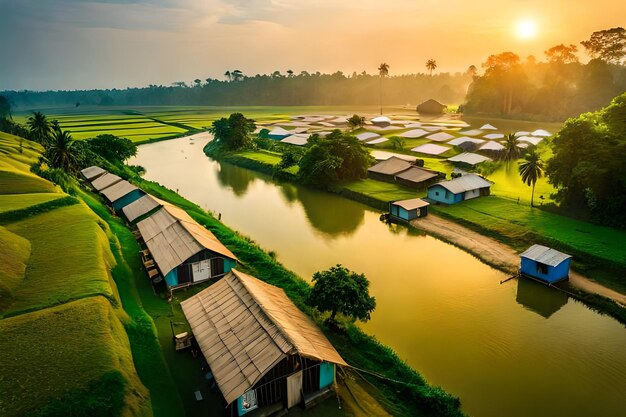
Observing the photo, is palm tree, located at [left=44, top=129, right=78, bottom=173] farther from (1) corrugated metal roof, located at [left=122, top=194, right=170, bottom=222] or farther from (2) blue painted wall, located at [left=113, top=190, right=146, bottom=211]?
(1) corrugated metal roof, located at [left=122, top=194, right=170, bottom=222]

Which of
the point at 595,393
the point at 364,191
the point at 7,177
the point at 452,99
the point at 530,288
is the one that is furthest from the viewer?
the point at 452,99

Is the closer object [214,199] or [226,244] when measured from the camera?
[226,244]

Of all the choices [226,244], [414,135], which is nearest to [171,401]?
[226,244]

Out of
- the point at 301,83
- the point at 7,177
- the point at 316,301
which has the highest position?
the point at 301,83

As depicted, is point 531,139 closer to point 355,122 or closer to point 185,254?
point 355,122

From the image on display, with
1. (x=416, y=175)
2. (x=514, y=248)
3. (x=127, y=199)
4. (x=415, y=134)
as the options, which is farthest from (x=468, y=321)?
(x=415, y=134)

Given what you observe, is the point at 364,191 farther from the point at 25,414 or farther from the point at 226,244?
the point at 25,414

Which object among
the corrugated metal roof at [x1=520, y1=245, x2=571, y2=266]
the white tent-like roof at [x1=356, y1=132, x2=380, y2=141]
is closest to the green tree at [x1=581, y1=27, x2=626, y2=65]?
the white tent-like roof at [x1=356, y1=132, x2=380, y2=141]
